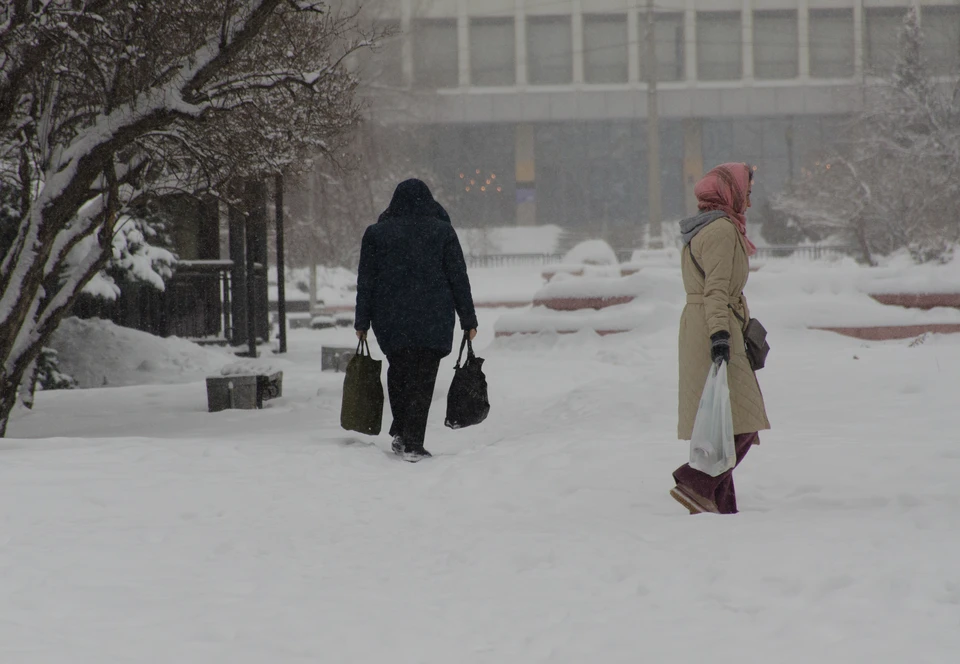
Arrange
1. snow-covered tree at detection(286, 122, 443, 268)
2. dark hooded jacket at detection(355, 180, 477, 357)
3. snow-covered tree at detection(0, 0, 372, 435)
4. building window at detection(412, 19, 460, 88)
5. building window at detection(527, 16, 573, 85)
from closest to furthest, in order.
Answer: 1. dark hooded jacket at detection(355, 180, 477, 357)
2. snow-covered tree at detection(0, 0, 372, 435)
3. snow-covered tree at detection(286, 122, 443, 268)
4. building window at detection(412, 19, 460, 88)
5. building window at detection(527, 16, 573, 85)

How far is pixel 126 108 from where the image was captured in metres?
7.71

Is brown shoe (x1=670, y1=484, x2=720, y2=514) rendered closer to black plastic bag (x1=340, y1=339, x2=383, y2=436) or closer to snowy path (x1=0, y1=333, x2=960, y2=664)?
snowy path (x1=0, y1=333, x2=960, y2=664)

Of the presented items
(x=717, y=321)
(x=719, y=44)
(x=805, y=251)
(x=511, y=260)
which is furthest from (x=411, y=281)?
(x=719, y=44)

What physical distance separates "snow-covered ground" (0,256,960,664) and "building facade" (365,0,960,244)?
52884mm

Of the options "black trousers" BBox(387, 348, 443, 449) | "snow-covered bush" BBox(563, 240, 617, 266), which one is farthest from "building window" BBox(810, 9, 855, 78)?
"black trousers" BBox(387, 348, 443, 449)

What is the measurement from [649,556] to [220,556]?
174 centimetres

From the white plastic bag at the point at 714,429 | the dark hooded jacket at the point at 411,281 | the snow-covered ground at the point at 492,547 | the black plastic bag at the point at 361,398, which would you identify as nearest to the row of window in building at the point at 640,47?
the dark hooded jacket at the point at 411,281

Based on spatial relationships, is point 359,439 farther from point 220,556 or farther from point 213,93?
point 220,556

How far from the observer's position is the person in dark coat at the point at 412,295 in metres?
7.15

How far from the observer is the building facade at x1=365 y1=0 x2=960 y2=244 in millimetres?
60969

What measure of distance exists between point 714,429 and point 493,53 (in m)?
59.1

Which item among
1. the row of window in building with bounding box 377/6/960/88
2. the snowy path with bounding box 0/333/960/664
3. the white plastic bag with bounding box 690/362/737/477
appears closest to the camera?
the snowy path with bounding box 0/333/960/664

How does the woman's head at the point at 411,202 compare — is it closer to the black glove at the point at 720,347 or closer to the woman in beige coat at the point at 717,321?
the woman in beige coat at the point at 717,321

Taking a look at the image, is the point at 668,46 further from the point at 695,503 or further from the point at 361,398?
the point at 695,503
